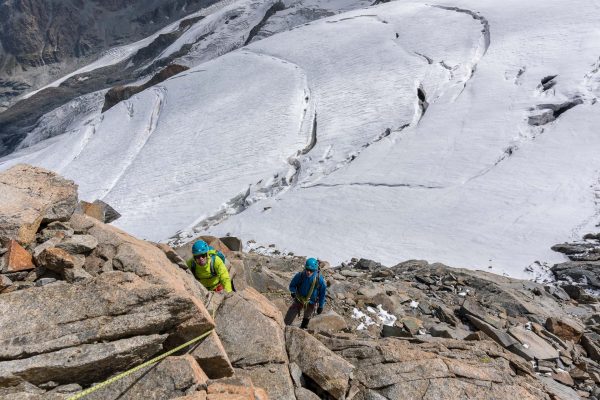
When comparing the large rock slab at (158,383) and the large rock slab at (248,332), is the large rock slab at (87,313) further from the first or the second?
the large rock slab at (248,332)

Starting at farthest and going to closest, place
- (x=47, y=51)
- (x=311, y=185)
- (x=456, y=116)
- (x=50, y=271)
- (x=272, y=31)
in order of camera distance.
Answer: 1. (x=47, y=51)
2. (x=272, y=31)
3. (x=456, y=116)
4. (x=311, y=185)
5. (x=50, y=271)

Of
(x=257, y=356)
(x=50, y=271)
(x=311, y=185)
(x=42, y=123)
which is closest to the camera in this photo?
(x=50, y=271)

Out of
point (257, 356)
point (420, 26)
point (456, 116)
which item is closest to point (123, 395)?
point (257, 356)

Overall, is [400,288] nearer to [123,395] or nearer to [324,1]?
[123,395]

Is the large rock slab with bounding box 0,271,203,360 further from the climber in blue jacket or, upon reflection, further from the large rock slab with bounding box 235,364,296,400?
the climber in blue jacket

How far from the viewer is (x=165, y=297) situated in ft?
14.4

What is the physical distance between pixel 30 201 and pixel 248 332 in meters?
3.27

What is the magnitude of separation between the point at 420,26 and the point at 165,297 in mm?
37263

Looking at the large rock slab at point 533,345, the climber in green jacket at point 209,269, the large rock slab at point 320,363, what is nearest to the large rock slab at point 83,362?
the large rock slab at point 320,363

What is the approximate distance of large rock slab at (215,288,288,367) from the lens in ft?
16.6

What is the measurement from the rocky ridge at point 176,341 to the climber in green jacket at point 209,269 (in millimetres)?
402

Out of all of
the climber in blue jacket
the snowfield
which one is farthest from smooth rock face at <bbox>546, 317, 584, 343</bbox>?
the snowfield

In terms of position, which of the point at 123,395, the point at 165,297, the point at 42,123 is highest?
the point at 165,297


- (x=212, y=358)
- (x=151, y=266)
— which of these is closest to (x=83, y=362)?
(x=212, y=358)
